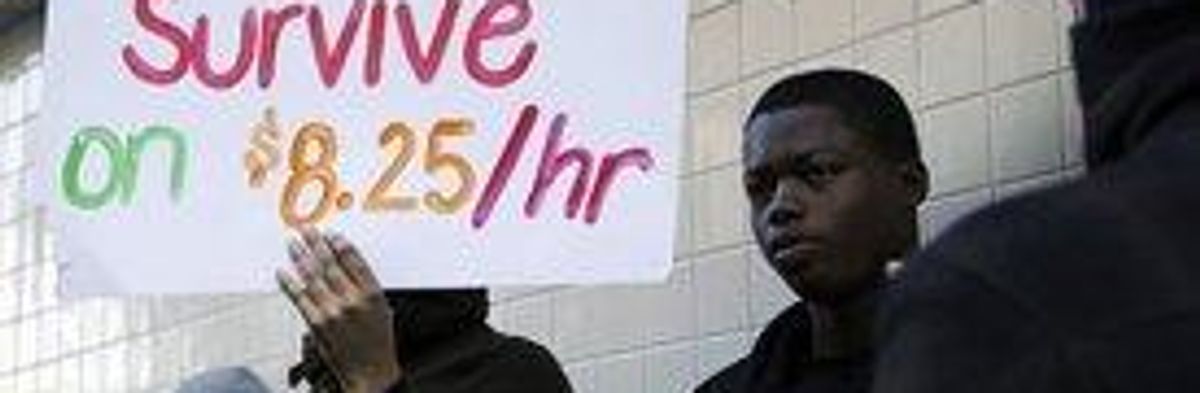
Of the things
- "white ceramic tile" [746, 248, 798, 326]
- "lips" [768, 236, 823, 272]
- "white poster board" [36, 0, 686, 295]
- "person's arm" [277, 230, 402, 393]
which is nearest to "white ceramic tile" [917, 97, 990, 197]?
"white ceramic tile" [746, 248, 798, 326]

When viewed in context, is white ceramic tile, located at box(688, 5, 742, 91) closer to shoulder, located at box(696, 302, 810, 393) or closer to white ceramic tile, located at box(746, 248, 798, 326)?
white ceramic tile, located at box(746, 248, 798, 326)

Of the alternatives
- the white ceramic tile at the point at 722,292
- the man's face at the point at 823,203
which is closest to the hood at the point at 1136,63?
the man's face at the point at 823,203

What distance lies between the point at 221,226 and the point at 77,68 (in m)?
0.24

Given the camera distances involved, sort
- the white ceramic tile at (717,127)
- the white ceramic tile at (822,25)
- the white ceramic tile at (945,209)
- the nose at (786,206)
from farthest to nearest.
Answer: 1. the white ceramic tile at (717,127)
2. the white ceramic tile at (822,25)
3. the white ceramic tile at (945,209)
4. the nose at (786,206)

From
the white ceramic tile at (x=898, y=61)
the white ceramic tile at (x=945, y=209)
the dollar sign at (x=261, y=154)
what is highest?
the white ceramic tile at (x=898, y=61)

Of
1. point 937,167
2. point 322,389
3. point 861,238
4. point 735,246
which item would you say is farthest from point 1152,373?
point 735,246

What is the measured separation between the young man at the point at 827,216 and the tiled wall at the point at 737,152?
0.32 meters

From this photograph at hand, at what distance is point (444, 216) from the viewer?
7.91ft

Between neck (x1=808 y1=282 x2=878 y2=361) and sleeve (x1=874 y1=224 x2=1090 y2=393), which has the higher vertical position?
sleeve (x1=874 y1=224 x2=1090 y2=393)

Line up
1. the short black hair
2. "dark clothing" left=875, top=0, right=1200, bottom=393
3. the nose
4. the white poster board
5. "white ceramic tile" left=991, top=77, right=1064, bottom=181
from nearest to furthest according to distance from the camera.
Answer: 1. "dark clothing" left=875, top=0, right=1200, bottom=393
2. the white poster board
3. the nose
4. the short black hair
5. "white ceramic tile" left=991, top=77, right=1064, bottom=181

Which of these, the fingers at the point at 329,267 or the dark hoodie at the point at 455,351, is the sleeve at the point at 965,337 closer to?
the fingers at the point at 329,267

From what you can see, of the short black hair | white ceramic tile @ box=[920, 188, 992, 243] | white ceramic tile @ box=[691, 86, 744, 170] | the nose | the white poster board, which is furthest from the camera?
white ceramic tile @ box=[691, 86, 744, 170]

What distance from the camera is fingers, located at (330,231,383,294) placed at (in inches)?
94.9

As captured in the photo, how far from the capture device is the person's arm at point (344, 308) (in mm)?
2410
